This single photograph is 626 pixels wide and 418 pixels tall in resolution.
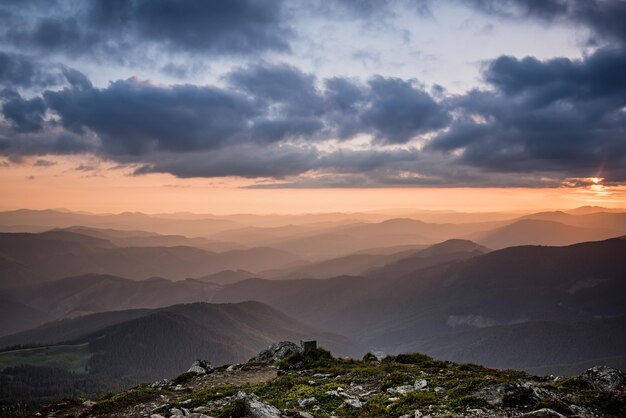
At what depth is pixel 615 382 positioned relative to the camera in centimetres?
2511

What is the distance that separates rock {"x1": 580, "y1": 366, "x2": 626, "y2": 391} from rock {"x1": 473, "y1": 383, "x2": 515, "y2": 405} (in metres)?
6.72

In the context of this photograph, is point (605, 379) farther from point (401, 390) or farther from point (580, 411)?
point (401, 390)

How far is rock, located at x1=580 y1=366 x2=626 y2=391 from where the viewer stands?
24.9 metres

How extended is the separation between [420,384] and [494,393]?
235 inches

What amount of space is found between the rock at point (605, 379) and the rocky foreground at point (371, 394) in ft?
0.17

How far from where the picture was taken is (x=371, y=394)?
27469 millimetres

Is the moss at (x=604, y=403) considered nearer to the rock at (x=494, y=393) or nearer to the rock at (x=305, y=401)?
the rock at (x=494, y=393)

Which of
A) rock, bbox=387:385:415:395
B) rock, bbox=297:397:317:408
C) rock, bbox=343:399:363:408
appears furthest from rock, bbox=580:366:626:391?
rock, bbox=297:397:317:408

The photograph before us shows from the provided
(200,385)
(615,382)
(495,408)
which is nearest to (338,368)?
(200,385)

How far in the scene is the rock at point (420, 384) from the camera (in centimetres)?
2748

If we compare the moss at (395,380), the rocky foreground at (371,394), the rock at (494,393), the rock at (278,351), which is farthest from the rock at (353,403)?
the rock at (278,351)

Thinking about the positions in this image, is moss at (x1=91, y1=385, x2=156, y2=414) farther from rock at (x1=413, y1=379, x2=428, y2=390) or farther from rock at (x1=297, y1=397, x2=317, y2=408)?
rock at (x1=413, y1=379, x2=428, y2=390)

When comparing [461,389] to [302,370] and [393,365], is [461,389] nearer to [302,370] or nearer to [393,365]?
[393,365]

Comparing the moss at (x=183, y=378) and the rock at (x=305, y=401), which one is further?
the moss at (x=183, y=378)
